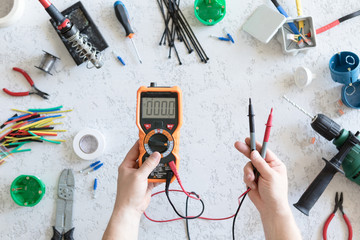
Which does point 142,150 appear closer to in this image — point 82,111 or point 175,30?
point 82,111

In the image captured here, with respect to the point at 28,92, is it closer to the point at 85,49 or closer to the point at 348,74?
the point at 85,49

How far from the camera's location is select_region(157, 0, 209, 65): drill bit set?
1149mm

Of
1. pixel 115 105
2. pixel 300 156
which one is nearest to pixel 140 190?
pixel 115 105

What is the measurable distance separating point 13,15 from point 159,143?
0.69 m

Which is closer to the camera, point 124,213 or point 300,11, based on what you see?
point 124,213

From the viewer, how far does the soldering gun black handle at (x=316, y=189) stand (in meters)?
1.08

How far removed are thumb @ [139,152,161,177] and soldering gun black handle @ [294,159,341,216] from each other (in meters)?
0.52

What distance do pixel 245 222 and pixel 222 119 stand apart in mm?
362

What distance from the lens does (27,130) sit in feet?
3.77

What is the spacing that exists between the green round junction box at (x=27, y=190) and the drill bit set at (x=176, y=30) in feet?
2.11

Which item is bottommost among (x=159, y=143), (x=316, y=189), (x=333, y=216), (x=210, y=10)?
(x=333, y=216)

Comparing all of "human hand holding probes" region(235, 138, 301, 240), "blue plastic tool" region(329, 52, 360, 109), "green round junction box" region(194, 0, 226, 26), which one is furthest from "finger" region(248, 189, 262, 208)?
"green round junction box" region(194, 0, 226, 26)

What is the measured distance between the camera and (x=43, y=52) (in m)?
1.16

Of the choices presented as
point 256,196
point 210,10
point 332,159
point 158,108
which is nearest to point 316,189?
point 332,159
